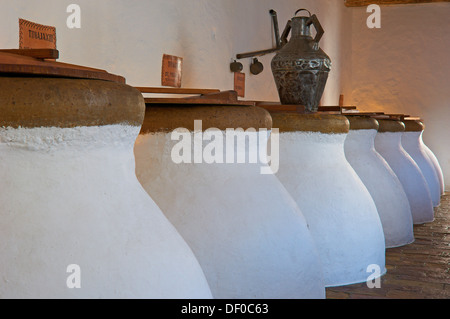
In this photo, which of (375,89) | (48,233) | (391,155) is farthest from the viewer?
(375,89)

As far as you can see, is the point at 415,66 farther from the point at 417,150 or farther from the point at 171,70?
the point at 171,70

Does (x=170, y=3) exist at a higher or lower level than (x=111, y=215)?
higher

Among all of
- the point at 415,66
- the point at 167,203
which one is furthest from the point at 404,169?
the point at 415,66

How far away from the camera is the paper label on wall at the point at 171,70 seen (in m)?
3.16

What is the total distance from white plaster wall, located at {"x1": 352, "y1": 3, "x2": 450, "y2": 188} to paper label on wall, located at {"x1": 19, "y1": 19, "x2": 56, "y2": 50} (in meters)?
6.27

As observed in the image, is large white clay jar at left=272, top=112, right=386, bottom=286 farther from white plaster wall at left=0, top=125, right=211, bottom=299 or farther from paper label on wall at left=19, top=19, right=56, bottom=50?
white plaster wall at left=0, top=125, right=211, bottom=299

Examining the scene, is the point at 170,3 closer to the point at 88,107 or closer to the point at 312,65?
the point at 312,65

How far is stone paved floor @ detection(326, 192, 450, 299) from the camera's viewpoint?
220cm

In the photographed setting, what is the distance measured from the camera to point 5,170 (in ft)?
3.29

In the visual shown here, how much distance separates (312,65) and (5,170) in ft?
6.41
